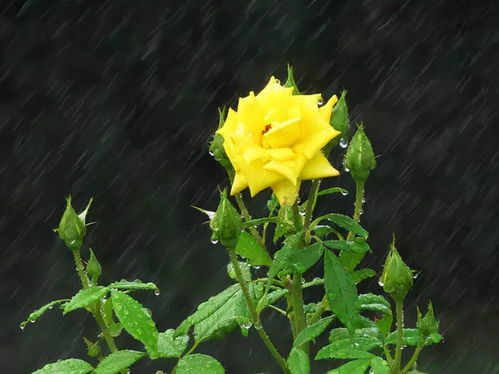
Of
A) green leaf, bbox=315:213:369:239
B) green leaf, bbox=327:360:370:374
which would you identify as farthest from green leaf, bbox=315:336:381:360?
green leaf, bbox=315:213:369:239

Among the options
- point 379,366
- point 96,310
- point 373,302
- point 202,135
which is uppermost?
point 202,135

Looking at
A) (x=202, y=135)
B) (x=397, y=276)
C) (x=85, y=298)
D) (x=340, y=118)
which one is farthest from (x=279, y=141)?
(x=202, y=135)

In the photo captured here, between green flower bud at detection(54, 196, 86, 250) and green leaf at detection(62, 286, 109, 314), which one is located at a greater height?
green flower bud at detection(54, 196, 86, 250)

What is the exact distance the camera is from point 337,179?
2641 millimetres

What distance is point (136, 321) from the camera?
1.00 meters

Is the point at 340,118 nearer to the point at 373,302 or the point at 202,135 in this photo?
the point at 373,302

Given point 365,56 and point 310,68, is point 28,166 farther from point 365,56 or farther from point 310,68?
point 365,56

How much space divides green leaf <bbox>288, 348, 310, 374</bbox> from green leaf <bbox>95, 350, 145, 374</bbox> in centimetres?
19

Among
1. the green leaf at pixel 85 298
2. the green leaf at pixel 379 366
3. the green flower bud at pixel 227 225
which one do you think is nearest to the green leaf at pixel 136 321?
the green leaf at pixel 85 298

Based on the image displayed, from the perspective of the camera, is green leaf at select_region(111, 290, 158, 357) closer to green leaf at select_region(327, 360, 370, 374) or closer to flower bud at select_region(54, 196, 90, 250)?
flower bud at select_region(54, 196, 90, 250)

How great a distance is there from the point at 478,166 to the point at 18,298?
4.95 feet

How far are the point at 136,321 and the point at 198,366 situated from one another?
3.4 inches

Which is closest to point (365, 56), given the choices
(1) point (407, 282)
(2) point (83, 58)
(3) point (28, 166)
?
(2) point (83, 58)

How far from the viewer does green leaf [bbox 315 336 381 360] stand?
94 cm
